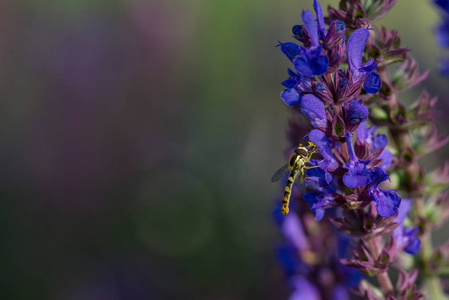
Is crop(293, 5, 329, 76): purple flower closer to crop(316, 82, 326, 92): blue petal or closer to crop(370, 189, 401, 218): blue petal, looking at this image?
crop(316, 82, 326, 92): blue petal

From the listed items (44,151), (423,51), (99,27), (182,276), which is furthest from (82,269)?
(423,51)

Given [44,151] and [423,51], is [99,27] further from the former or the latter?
[423,51]

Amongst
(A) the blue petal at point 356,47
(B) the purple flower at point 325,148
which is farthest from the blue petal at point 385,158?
(A) the blue petal at point 356,47

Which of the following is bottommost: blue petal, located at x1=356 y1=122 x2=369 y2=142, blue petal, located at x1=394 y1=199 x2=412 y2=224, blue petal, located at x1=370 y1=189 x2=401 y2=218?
blue petal, located at x1=394 y1=199 x2=412 y2=224

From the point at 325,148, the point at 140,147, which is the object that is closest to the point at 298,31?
the point at 325,148

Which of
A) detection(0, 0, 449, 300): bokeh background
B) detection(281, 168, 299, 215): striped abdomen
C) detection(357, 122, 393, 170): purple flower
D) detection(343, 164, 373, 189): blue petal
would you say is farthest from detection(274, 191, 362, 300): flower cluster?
detection(0, 0, 449, 300): bokeh background

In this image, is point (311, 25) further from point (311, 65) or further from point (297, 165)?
point (297, 165)

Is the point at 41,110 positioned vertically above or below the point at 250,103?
above

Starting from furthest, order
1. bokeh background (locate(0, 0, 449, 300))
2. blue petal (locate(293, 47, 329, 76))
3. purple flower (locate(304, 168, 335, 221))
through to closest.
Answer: bokeh background (locate(0, 0, 449, 300)), purple flower (locate(304, 168, 335, 221)), blue petal (locate(293, 47, 329, 76))
